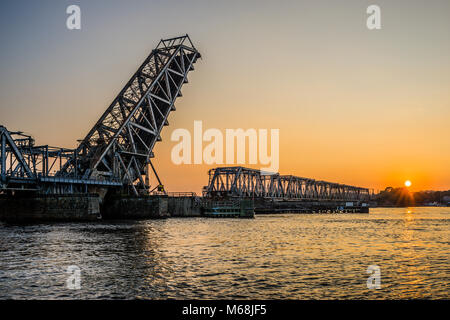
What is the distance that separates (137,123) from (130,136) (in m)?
3.12

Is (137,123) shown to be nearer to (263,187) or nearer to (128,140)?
(128,140)

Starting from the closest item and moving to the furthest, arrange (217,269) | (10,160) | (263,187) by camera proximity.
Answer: (217,269) < (10,160) < (263,187)

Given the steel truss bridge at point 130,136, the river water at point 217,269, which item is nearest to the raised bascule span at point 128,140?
the steel truss bridge at point 130,136

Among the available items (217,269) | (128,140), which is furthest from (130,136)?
(217,269)

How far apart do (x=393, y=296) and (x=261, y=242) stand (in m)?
15.6

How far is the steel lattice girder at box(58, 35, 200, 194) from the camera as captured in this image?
5453cm

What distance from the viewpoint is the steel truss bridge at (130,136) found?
50931 mm

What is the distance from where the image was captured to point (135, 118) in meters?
56.8

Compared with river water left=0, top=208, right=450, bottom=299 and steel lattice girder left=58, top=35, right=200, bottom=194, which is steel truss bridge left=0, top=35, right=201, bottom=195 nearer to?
steel lattice girder left=58, top=35, right=200, bottom=194


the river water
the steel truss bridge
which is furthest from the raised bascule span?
the river water

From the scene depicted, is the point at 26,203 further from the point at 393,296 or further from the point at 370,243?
the point at 393,296

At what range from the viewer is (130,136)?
55.5m

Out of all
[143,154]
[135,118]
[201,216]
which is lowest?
[201,216]
